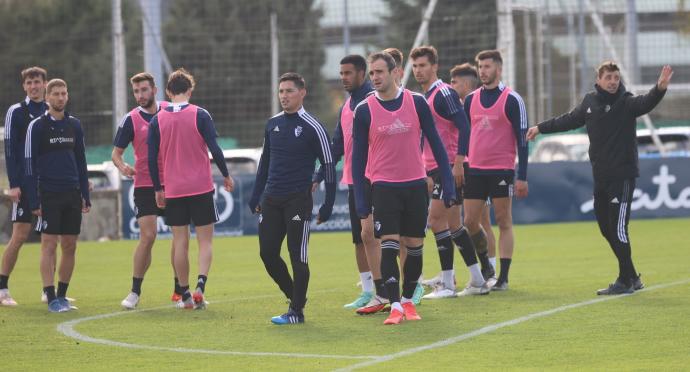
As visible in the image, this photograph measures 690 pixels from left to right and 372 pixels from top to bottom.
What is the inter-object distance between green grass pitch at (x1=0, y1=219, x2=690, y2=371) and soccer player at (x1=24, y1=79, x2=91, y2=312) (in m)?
0.42

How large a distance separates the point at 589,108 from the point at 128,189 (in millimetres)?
13399

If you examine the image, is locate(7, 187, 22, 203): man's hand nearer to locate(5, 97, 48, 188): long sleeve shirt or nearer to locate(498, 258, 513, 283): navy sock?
locate(5, 97, 48, 188): long sleeve shirt

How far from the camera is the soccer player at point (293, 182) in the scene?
10.4m

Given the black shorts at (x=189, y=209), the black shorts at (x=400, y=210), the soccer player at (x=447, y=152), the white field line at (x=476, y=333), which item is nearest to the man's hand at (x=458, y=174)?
the soccer player at (x=447, y=152)

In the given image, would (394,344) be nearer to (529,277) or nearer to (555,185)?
(529,277)

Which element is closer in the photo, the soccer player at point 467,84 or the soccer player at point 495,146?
the soccer player at point 495,146

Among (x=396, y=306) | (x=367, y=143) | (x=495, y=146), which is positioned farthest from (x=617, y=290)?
(x=367, y=143)

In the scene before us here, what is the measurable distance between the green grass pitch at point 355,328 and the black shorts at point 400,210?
0.75m

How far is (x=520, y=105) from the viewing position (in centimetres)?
1223

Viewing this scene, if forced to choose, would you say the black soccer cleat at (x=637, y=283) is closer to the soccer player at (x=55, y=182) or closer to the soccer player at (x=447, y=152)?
the soccer player at (x=447, y=152)

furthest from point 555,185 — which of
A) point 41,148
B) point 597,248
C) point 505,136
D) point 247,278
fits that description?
point 41,148

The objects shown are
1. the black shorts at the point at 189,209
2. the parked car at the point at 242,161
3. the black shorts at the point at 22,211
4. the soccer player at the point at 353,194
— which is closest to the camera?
the soccer player at the point at 353,194

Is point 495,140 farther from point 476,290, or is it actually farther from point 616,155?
point 476,290

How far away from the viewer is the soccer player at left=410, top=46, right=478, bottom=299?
1166 centimetres
